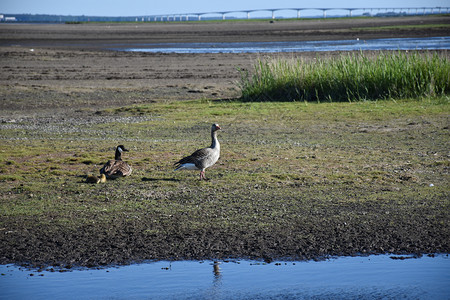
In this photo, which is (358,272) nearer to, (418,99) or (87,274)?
(87,274)

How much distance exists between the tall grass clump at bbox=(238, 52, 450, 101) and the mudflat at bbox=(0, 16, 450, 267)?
1436 millimetres

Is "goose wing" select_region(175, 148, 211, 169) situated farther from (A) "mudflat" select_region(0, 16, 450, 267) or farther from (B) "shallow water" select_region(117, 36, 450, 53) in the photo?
(B) "shallow water" select_region(117, 36, 450, 53)

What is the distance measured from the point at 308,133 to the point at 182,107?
6.78 meters

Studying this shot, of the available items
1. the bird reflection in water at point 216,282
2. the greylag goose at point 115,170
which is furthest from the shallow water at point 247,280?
the greylag goose at point 115,170

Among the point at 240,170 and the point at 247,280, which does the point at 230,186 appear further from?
the point at 247,280

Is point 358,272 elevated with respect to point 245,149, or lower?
lower

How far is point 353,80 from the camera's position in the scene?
73.7 ft

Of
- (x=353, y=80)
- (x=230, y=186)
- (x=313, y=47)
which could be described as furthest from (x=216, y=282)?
(x=313, y=47)

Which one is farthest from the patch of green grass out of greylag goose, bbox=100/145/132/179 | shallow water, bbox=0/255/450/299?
shallow water, bbox=0/255/450/299

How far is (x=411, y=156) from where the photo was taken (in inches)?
514

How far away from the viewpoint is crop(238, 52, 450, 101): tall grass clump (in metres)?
21.6

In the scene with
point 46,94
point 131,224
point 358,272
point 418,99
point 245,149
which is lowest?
point 358,272

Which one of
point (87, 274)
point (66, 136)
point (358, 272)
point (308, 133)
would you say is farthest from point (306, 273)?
point (66, 136)

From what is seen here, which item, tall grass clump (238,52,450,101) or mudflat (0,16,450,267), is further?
tall grass clump (238,52,450,101)
